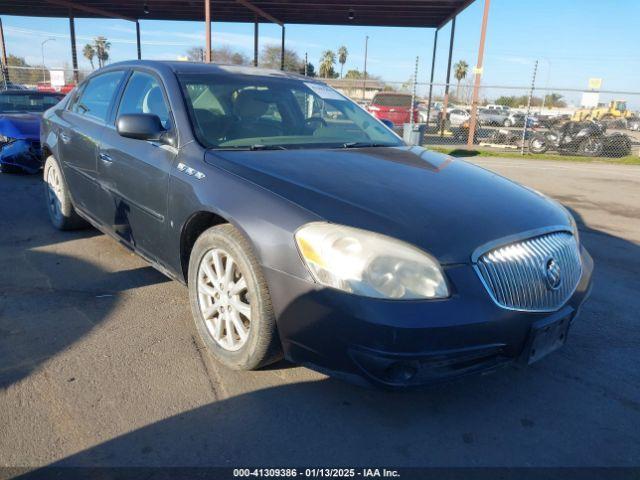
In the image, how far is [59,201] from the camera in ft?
15.8

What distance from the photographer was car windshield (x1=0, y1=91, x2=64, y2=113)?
8.91m

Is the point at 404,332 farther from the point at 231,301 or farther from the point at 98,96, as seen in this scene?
the point at 98,96

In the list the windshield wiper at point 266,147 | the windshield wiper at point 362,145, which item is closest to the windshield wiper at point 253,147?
the windshield wiper at point 266,147

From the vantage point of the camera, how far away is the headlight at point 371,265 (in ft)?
6.69

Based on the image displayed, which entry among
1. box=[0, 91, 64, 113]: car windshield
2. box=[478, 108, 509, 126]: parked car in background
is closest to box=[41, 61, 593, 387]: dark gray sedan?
box=[0, 91, 64, 113]: car windshield

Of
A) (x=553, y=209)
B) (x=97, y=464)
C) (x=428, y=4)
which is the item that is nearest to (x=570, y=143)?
(x=428, y=4)

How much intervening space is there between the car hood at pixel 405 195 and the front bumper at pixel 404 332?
0.23 meters

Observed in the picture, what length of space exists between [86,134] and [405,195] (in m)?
2.85

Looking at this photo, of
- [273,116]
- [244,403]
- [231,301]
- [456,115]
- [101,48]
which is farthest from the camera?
[101,48]

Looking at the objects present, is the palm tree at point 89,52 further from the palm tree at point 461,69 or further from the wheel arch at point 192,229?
the wheel arch at point 192,229

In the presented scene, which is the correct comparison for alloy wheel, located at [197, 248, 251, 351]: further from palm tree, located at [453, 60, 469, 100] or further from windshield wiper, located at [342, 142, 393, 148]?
palm tree, located at [453, 60, 469, 100]

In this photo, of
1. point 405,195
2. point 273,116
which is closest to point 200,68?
point 273,116

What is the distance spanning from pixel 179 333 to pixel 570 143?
15252 millimetres

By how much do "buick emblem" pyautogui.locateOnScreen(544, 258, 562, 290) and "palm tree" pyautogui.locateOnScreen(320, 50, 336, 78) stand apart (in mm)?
65300
